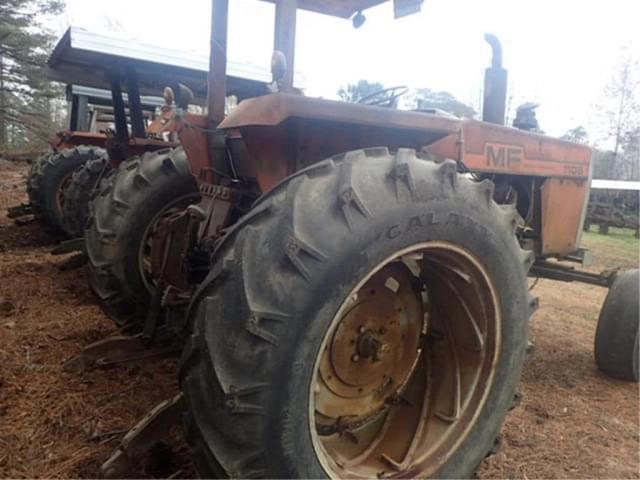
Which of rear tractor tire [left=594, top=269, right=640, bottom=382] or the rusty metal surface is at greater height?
the rusty metal surface

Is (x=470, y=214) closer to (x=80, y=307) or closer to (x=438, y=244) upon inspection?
(x=438, y=244)

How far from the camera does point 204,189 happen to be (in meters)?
2.46

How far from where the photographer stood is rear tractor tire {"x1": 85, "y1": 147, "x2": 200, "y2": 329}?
3.00 meters

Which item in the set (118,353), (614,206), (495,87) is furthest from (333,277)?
(614,206)

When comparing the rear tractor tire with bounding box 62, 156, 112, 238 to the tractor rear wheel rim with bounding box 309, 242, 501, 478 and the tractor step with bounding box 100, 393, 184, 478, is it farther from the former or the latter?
the tractor rear wheel rim with bounding box 309, 242, 501, 478

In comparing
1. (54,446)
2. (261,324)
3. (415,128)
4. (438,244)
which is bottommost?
(54,446)

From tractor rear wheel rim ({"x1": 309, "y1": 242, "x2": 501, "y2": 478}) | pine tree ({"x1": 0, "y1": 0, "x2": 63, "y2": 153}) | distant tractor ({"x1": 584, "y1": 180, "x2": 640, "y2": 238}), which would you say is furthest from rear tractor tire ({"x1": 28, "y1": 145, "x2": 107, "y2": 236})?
pine tree ({"x1": 0, "y1": 0, "x2": 63, "y2": 153})

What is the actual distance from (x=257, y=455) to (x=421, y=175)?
95cm

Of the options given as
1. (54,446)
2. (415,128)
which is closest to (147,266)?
(54,446)

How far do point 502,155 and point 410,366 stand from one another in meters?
1.26

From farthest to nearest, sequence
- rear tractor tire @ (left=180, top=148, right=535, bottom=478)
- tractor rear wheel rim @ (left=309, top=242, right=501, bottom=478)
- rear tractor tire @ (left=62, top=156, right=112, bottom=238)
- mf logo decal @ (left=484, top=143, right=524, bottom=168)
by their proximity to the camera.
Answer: rear tractor tire @ (left=62, top=156, right=112, bottom=238)
mf logo decal @ (left=484, top=143, right=524, bottom=168)
tractor rear wheel rim @ (left=309, top=242, right=501, bottom=478)
rear tractor tire @ (left=180, top=148, right=535, bottom=478)

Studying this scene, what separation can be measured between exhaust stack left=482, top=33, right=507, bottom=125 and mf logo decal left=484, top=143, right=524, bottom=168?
0.25m

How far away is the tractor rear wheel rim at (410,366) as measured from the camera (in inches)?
70.0

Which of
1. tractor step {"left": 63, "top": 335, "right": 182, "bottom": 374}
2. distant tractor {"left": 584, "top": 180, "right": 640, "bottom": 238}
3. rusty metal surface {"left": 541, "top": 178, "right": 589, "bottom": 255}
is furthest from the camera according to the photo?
distant tractor {"left": 584, "top": 180, "right": 640, "bottom": 238}
